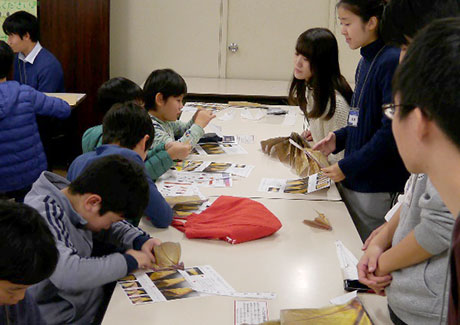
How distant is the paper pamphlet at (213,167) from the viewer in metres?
2.79

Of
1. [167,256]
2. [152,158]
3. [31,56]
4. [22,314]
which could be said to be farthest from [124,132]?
[31,56]

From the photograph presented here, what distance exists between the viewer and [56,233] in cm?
163

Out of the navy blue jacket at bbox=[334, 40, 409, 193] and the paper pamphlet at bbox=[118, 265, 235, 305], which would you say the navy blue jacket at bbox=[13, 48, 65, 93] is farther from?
the paper pamphlet at bbox=[118, 265, 235, 305]

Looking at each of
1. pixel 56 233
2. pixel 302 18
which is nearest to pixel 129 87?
pixel 56 233

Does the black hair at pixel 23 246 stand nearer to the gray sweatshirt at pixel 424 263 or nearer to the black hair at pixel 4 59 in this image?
the gray sweatshirt at pixel 424 263

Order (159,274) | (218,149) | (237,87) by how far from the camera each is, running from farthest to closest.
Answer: (237,87)
(218,149)
(159,274)

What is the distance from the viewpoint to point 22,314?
1405 millimetres

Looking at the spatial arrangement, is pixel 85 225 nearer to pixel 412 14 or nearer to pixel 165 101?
pixel 412 14

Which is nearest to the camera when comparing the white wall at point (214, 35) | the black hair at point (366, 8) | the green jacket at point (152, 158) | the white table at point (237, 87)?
the black hair at point (366, 8)

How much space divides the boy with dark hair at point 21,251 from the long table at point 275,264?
0.94 ft

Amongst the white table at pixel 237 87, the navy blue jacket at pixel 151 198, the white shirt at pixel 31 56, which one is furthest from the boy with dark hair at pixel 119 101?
the white shirt at pixel 31 56

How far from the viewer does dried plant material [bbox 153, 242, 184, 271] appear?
177 centimetres

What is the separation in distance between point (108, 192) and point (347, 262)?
826 mm

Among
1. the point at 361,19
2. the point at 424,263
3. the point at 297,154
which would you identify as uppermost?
the point at 361,19
